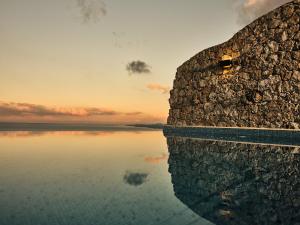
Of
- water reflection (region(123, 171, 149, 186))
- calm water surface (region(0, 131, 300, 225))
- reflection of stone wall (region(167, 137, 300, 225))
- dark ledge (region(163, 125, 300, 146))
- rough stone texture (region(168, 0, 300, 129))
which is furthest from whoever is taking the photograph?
rough stone texture (region(168, 0, 300, 129))

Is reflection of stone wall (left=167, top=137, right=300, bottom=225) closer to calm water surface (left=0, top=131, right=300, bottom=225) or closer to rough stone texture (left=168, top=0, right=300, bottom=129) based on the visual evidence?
calm water surface (left=0, top=131, right=300, bottom=225)

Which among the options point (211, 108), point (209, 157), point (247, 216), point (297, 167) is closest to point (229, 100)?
point (211, 108)

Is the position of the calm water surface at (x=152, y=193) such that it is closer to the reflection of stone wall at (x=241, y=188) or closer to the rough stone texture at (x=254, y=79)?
the reflection of stone wall at (x=241, y=188)

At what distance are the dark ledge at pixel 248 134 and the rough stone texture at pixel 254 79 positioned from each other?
384 millimetres

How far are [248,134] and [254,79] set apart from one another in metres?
2.92

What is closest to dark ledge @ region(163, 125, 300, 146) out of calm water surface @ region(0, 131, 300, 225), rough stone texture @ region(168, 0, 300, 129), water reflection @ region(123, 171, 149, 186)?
rough stone texture @ region(168, 0, 300, 129)

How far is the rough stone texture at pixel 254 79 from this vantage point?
45.4 feet

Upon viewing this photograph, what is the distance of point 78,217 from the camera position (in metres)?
3.12

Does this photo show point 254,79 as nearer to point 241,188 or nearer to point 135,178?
point 135,178

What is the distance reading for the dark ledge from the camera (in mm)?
12836

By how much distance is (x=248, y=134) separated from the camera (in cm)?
1532

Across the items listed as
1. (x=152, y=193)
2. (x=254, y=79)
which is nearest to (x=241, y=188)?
(x=152, y=193)

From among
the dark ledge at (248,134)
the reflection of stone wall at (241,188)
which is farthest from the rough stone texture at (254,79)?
the reflection of stone wall at (241,188)

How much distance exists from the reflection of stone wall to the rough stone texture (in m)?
7.14
